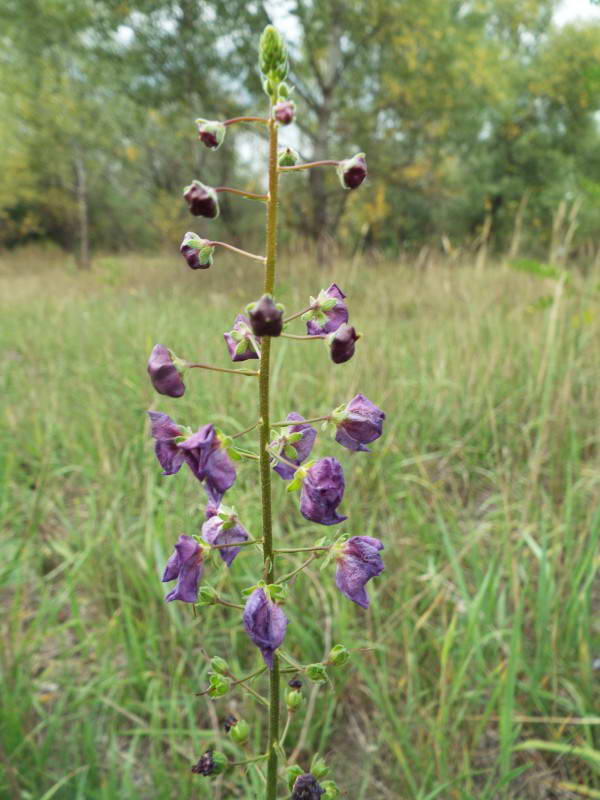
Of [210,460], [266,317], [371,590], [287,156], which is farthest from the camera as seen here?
[371,590]

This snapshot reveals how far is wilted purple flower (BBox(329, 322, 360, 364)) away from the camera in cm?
87

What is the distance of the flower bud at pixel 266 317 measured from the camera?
0.74m

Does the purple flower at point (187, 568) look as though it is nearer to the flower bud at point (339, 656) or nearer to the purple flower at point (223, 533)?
the purple flower at point (223, 533)

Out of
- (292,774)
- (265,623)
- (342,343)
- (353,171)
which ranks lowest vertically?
(292,774)

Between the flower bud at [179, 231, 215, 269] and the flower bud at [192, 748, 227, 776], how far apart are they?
0.88 meters

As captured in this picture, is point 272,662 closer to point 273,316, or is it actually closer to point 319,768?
point 319,768

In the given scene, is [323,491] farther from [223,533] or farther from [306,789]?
[306,789]

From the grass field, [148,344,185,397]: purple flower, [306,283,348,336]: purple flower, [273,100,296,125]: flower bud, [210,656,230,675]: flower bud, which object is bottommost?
the grass field

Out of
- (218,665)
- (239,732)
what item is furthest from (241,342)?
(239,732)

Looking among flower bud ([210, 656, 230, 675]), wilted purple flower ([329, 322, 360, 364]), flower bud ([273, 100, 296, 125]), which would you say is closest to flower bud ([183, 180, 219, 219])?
flower bud ([273, 100, 296, 125])

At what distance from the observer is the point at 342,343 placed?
871 mm

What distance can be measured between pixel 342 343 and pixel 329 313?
11cm

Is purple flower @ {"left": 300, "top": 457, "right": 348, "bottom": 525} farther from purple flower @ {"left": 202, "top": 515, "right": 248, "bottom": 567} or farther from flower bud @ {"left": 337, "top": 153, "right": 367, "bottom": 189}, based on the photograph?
flower bud @ {"left": 337, "top": 153, "right": 367, "bottom": 189}

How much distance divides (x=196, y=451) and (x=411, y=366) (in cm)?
362
